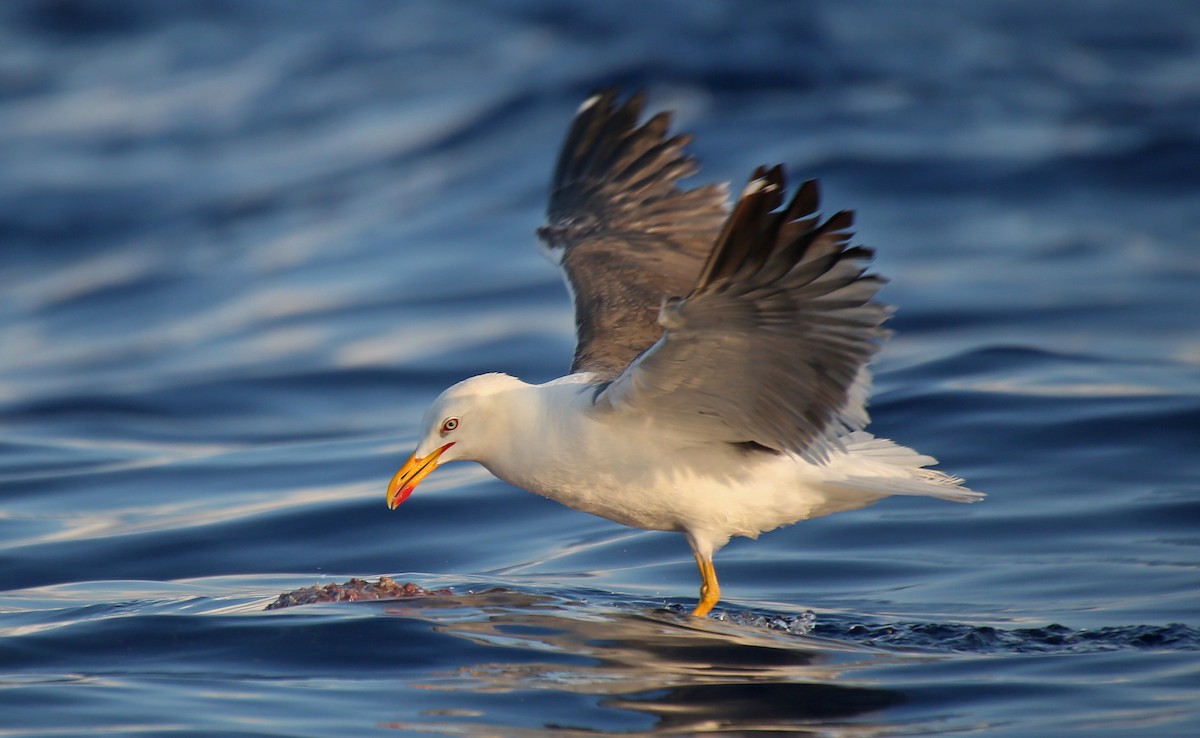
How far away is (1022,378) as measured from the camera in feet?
40.0

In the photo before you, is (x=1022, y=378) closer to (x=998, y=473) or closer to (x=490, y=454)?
(x=998, y=473)

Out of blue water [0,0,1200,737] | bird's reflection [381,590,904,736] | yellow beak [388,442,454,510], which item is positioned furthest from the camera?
yellow beak [388,442,454,510]

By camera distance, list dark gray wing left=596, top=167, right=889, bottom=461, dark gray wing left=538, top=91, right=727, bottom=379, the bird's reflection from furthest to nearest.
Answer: dark gray wing left=538, top=91, right=727, bottom=379 < dark gray wing left=596, top=167, right=889, bottom=461 < the bird's reflection

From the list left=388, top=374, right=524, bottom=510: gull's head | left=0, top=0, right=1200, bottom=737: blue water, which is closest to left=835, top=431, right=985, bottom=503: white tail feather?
left=0, top=0, right=1200, bottom=737: blue water

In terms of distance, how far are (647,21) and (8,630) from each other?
70.3ft

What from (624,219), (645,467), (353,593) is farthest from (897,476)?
(624,219)

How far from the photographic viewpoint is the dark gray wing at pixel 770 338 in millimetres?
5496

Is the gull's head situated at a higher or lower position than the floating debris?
higher

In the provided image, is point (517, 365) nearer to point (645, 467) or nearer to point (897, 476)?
point (645, 467)

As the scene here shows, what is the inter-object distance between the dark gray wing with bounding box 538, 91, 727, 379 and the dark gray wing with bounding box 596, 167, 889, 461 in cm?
154

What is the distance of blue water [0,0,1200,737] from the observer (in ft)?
19.4

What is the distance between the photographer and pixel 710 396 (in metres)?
6.29

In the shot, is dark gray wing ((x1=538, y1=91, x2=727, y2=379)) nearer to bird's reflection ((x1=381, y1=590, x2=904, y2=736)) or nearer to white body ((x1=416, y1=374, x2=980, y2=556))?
→ white body ((x1=416, y1=374, x2=980, y2=556))

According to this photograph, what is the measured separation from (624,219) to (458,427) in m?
2.37
